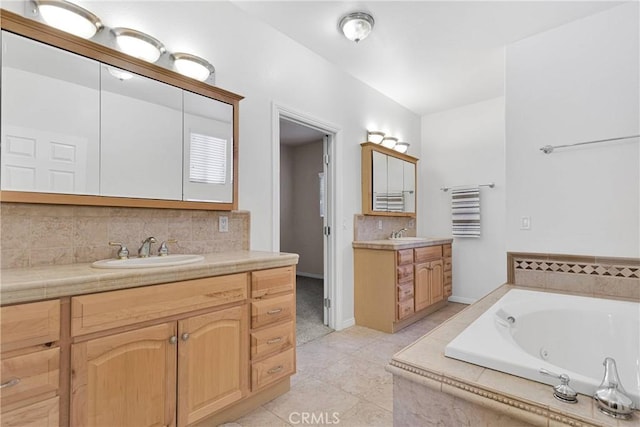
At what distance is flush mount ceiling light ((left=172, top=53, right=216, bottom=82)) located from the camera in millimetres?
1878

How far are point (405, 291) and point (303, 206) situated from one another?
10.7 feet

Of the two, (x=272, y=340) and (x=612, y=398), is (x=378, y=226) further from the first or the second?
(x=612, y=398)

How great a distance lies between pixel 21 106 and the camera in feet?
4.42

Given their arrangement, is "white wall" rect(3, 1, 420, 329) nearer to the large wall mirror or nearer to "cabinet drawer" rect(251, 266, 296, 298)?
the large wall mirror

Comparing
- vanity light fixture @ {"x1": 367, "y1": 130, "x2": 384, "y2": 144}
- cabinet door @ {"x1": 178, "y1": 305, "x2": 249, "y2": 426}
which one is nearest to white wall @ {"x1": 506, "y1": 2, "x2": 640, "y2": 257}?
vanity light fixture @ {"x1": 367, "y1": 130, "x2": 384, "y2": 144}

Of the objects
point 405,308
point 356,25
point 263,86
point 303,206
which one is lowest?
point 405,308

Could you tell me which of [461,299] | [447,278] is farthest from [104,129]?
[461,299]

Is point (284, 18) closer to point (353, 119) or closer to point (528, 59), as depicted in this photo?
point (353, 119)

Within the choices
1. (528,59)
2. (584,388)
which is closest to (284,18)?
(528,59)

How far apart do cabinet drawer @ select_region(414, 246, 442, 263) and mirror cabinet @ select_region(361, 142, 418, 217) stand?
585 mm

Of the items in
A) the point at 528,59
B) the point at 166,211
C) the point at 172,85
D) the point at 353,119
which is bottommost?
the point at 166,211

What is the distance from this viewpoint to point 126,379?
1.22 meters

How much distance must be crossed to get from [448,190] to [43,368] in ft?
13.8

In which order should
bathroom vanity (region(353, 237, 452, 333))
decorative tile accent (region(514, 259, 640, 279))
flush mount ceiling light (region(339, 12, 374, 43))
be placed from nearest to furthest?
decorative tile accent (region(514, 259, 640, 279)) → flush mount ceiling light (region(339, 12, 374, 43)) → bathroom vanity (region(353, 237, 452, 333))
